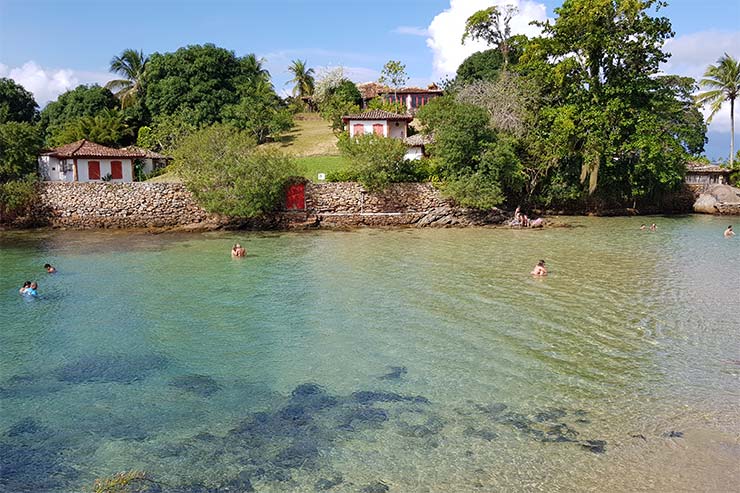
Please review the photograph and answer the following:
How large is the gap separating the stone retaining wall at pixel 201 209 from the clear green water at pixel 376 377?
578 inches

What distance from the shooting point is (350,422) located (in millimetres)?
10391

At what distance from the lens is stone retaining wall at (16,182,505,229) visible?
129ft

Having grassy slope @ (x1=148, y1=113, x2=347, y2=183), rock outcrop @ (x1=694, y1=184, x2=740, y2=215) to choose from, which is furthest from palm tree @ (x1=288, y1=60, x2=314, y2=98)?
rock outcrop @ (x1=694, y1=184, x2=740, y2=215)

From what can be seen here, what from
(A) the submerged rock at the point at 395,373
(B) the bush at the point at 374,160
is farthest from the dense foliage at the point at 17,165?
(A) the submerged rock at the point at 395,373

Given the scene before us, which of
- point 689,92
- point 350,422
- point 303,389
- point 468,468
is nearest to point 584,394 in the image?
point 468,468

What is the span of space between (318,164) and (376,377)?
126ft

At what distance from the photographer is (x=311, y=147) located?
58.5 m

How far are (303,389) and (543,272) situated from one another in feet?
44.7

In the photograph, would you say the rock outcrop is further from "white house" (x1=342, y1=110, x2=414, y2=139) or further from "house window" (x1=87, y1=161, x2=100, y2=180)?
"house window" (x1=87, y1=161, x2=100, y2=180)

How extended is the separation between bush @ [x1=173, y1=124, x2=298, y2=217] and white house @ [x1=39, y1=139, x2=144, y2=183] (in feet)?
34.9

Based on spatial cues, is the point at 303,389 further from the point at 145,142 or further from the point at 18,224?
the point at 145,142

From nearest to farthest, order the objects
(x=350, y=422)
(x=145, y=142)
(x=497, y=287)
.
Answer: (x=350, y=422), (x=497, y=287), (x=145, y=142)

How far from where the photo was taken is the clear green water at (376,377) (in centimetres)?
888

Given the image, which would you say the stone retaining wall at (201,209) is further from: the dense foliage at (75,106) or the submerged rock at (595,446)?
the submerged rock at (595,446)
